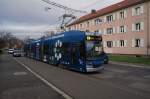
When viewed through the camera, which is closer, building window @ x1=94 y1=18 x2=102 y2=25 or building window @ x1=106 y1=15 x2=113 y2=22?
building window @ x1=106 y1=15 x2=113 y2=22

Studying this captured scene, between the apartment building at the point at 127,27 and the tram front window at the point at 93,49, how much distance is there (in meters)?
23.3

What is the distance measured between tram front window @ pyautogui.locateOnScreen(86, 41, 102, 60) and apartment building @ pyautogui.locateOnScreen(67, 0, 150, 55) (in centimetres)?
2329

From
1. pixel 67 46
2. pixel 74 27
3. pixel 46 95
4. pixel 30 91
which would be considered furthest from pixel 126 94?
pixel 74 27

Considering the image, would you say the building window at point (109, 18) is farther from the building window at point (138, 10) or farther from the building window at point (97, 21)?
Result: the building window at point (138, 10)

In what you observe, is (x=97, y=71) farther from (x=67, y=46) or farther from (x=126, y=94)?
(x=126, y=94)

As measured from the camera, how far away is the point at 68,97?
8.84m

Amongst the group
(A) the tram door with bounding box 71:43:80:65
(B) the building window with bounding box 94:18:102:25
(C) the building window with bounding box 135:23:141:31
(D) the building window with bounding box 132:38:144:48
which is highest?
(B) the building window with bounding box 94:18:102:25

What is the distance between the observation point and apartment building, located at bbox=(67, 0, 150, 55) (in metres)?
39.4

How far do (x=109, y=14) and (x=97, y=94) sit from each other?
43075 mm

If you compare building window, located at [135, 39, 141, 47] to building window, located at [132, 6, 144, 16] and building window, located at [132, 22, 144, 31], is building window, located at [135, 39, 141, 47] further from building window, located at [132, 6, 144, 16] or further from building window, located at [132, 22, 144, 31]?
building window, located at [132, 6, 144, 16]

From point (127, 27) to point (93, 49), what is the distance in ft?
94.8

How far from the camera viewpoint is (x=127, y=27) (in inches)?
1741

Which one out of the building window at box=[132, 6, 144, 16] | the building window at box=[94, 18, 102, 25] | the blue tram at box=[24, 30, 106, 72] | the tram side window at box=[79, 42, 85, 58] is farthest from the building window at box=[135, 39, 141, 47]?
the tram side window at box=[79, 42, 85, 58]

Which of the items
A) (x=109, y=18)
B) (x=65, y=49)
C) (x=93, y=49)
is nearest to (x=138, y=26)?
(x=109, y=18)
